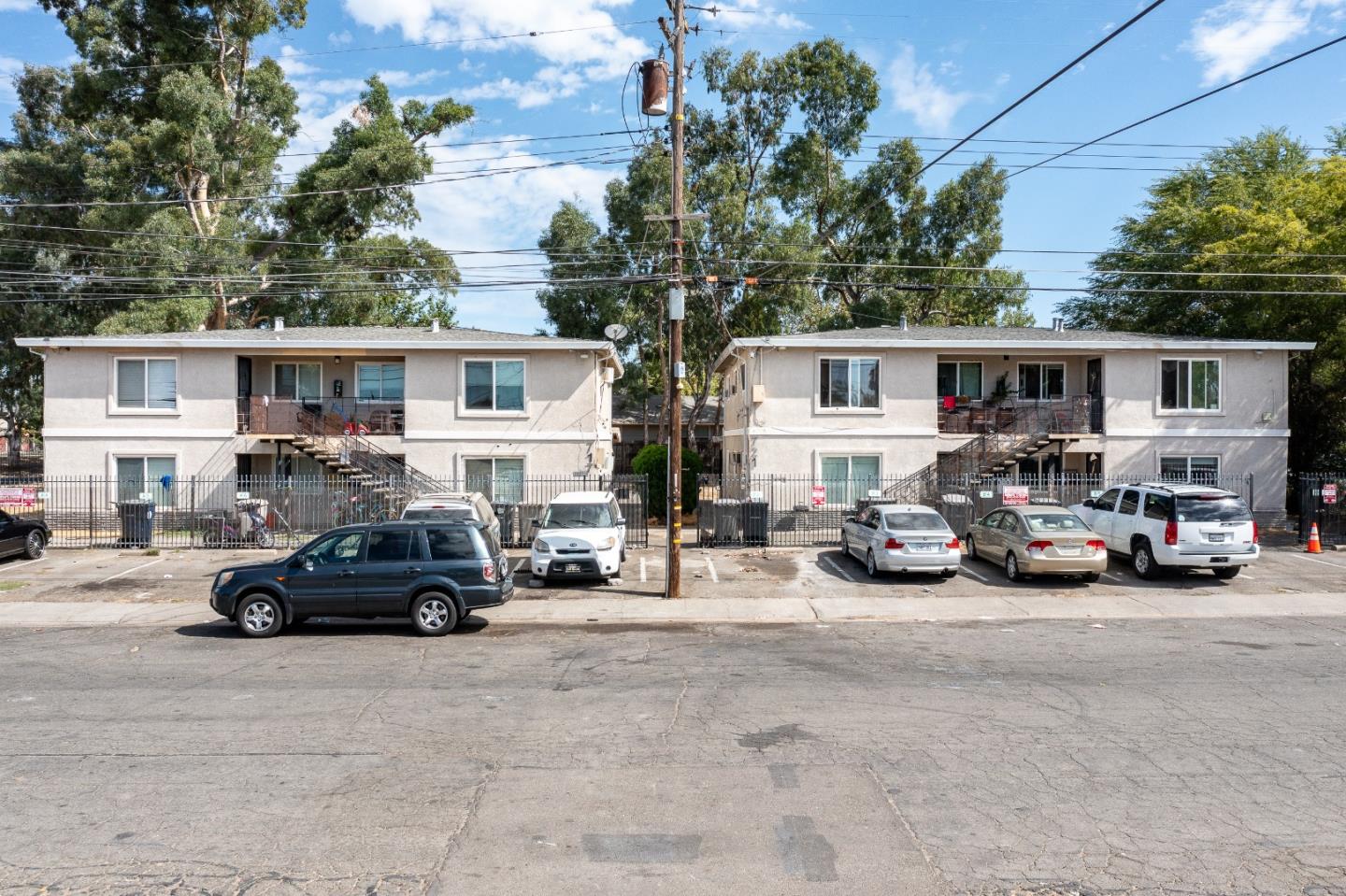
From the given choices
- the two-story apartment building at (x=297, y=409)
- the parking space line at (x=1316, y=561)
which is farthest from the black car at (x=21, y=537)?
the parking space line at (x=1316, y=561)

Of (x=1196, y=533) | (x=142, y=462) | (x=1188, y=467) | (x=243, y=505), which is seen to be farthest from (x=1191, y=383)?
(x=142, y=462)

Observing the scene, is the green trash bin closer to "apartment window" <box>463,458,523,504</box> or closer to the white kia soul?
"apartment window" <box>463,458,523,504</box>

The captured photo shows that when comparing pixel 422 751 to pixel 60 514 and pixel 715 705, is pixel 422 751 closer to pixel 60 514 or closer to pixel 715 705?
pixel 715 705

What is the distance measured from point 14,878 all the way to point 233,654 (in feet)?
22.5

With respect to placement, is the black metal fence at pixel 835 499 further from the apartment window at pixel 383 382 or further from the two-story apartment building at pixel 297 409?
the apartment window at pixel 383 382

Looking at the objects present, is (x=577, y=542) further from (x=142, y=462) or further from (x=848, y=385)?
(x=142, y=462)

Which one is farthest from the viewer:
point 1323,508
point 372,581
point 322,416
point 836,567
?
point 322,416

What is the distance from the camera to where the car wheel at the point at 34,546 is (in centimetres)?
2053

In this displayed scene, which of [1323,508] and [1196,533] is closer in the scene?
[1196,533]

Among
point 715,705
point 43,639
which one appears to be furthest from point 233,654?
point 715,705

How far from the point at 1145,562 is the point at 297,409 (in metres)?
22.5

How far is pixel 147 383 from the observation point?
85.8 ft

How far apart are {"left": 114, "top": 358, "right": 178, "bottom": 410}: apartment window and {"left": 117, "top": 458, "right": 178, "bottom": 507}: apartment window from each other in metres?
Answer: 1.62

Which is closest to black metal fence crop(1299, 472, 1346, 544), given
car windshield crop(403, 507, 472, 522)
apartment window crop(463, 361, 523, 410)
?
car windshield crop(403, 507, 472, 522)
